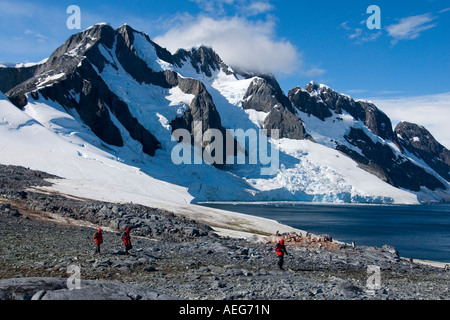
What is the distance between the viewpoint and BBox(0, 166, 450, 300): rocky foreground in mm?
16502

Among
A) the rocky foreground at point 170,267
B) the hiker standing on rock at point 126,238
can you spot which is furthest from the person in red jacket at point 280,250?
the hiker standing on rock at point 126,238

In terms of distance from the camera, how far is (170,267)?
23.6m

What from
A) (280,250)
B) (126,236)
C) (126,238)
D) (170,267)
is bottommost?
(170,267)

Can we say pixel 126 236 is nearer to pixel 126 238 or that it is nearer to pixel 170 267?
pixel 126 238

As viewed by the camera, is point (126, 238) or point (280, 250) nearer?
point (280, 250)

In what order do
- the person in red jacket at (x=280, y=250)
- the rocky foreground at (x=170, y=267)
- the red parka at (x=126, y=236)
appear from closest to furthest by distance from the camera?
the rocky foreground at (x=170, y=267)
the person in red jacket at (x=280, y=250)
the red parka at (x=126, y=236)

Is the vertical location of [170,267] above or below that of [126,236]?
below

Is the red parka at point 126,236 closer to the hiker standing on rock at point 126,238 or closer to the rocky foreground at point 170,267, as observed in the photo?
the hiker standing on rock at point 126,238

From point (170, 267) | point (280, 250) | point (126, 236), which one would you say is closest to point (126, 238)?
point (126, 236)

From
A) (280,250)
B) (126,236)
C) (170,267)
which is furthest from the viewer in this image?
(126,236)

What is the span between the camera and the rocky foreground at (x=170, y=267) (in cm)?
1650

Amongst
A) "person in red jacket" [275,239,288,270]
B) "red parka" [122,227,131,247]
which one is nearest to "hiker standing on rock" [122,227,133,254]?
"red parka" [122,227,131,247]

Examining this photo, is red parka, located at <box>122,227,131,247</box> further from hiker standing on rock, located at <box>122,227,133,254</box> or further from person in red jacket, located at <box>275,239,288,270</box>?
person in red jacket, located at <box>275,239,288,270</box>

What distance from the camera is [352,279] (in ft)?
82.5
